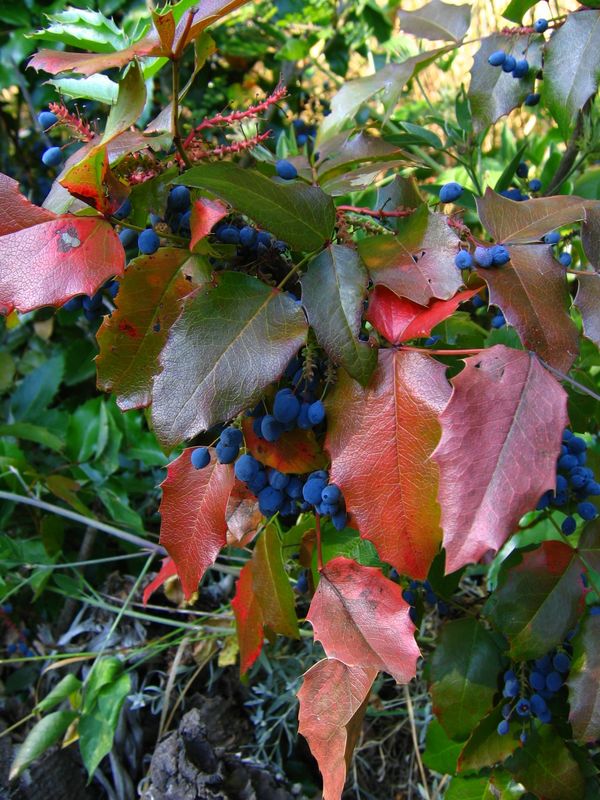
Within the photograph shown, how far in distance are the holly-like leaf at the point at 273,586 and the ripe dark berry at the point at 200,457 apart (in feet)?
0.44

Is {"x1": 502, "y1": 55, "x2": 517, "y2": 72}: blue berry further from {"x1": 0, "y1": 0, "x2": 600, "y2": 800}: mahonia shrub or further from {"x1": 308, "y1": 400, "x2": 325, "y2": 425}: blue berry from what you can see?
{"x1": 308, "y1": 400, "x2": 325, "y2": 425}: blue berry

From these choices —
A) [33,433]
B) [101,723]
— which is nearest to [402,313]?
[101,723]

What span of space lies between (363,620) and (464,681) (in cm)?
26

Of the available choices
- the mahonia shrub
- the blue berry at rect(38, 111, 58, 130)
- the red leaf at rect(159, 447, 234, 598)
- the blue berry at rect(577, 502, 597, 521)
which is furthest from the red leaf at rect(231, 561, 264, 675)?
the blue berry at rect(38, 111, 58, 130)

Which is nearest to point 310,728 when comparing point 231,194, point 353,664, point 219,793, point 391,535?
point 353,664

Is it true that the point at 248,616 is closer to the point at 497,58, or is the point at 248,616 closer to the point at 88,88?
the point at 88,88

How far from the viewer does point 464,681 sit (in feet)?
2.63

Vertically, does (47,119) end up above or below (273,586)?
above

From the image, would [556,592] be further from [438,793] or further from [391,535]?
[438,793]

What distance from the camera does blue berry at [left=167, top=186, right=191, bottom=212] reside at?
0.59 m

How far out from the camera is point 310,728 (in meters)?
0.63

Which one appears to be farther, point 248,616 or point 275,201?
point 248,616

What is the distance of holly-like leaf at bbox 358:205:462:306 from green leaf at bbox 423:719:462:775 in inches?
24.6

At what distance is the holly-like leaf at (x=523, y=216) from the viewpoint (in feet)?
1.91
